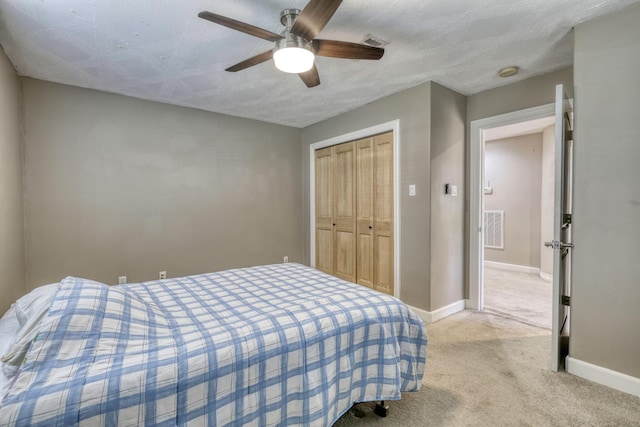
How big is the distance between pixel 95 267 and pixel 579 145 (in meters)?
4.39

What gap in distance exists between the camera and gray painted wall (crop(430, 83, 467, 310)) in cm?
300

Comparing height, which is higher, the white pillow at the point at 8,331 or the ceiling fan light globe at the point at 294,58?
the ceiling fan light globe at the point at 294,58

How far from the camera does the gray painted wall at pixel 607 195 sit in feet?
5.98

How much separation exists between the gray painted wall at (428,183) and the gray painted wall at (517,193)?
2531mm

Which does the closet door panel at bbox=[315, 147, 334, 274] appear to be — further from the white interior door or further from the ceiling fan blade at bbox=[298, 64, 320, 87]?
the white interior door

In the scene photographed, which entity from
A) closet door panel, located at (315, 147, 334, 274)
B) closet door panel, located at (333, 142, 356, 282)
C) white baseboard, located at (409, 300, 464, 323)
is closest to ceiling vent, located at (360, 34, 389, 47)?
closet door panel, located at (333, 142, 356, 282)

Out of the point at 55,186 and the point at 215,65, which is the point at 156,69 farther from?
the point at 55,186

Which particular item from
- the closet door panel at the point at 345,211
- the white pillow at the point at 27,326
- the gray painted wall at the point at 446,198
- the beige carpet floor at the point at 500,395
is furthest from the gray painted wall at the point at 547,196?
the white pillow at the point at 27,326

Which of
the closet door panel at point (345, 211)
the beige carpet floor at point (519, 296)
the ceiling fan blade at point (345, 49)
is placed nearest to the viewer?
the ceiling fan blade at point (345, 49)

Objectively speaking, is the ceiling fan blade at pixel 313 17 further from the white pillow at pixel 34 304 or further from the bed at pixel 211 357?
the white pillow at pixel 34 304

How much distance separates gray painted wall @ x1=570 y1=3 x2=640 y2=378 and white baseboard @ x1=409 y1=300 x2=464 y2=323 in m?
1.13

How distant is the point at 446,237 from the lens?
10.3ft

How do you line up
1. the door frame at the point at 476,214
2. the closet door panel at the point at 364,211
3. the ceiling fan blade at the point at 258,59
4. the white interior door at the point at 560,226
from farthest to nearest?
Answer: the closet door panel at the point at 364,211 < the door frame at the point at 476,214 < the white interior door at the point at 560,226 < the ceiling fan blade at the point at 258,59

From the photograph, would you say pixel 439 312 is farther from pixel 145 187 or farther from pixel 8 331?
pixel 145 187
